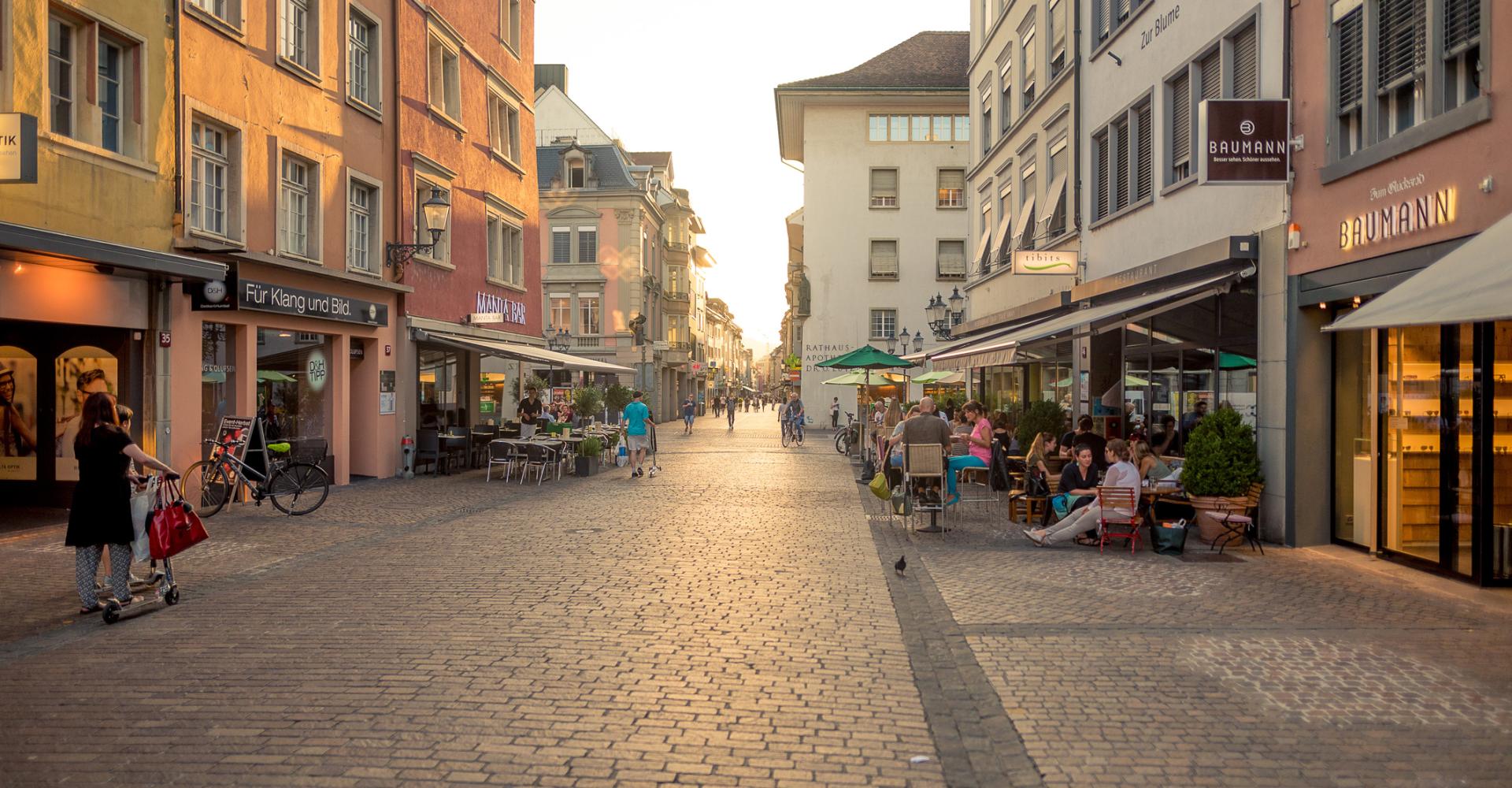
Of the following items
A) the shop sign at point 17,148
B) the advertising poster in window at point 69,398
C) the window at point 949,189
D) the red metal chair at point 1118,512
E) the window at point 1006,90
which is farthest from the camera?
the window at point 949,189

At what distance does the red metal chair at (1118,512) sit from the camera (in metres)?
11.2

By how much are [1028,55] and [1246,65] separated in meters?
12.1

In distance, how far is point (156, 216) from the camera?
14086mm

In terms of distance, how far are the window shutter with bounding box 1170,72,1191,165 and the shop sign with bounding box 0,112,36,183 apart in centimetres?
1366

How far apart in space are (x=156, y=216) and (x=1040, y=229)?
1631 cm

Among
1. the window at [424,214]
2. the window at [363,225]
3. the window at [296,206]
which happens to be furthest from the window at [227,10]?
the window at [424,214]

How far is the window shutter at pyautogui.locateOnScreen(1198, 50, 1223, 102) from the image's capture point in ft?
46.0

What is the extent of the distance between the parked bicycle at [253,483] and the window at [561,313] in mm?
41398

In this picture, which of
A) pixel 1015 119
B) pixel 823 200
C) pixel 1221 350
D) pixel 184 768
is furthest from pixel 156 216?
→ pixel 823 200

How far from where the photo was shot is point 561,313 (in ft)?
184

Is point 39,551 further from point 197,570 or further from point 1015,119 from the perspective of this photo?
point 1015,119

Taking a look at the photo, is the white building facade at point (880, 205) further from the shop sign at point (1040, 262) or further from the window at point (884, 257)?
the shop sign at point (1040, 262)

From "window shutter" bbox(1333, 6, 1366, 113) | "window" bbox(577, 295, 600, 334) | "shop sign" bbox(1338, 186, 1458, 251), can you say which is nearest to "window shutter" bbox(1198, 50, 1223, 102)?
"window shutter" bbox(1333, 6, 1366, 113)

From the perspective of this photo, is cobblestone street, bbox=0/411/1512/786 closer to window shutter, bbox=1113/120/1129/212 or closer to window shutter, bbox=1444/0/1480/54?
window shutter, bbox=1444/0/1480/54
